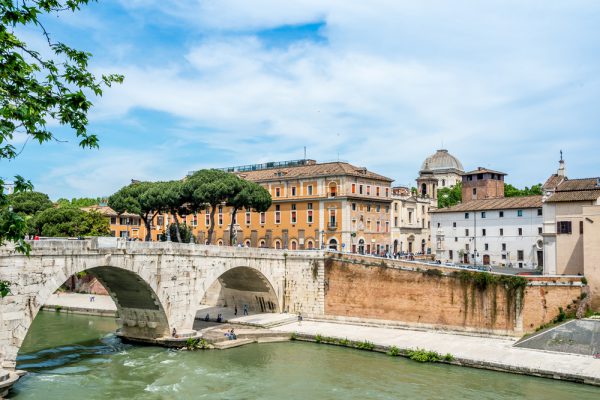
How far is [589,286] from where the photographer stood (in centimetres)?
3588

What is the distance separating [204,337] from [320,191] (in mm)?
28758

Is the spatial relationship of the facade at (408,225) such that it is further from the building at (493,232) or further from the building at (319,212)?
the building at (493,232)

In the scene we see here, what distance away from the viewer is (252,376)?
28547mm

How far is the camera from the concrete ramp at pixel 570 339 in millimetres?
31062

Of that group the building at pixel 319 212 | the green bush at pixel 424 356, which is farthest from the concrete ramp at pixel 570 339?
the building at pixel 319 212

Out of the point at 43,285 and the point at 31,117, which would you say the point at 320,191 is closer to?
the point at 43,285

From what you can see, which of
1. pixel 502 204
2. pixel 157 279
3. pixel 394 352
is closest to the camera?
pixel 394 352

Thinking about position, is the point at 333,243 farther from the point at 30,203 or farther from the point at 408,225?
the point at 30,203

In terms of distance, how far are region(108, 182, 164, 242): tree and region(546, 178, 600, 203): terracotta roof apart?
34320 millimetres

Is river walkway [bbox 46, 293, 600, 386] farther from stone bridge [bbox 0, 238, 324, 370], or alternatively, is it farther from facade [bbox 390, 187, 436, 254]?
facade [bbox 390, 187, 436, 254]

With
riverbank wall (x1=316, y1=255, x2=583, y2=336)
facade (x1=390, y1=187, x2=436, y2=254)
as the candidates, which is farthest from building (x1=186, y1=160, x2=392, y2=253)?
riverbank wall (x1=316, y1=255, x2=583, y2=336)

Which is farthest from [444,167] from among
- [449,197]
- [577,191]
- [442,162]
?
[577,191]

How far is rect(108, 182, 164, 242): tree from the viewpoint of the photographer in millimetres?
53031

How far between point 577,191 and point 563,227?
123 inches
